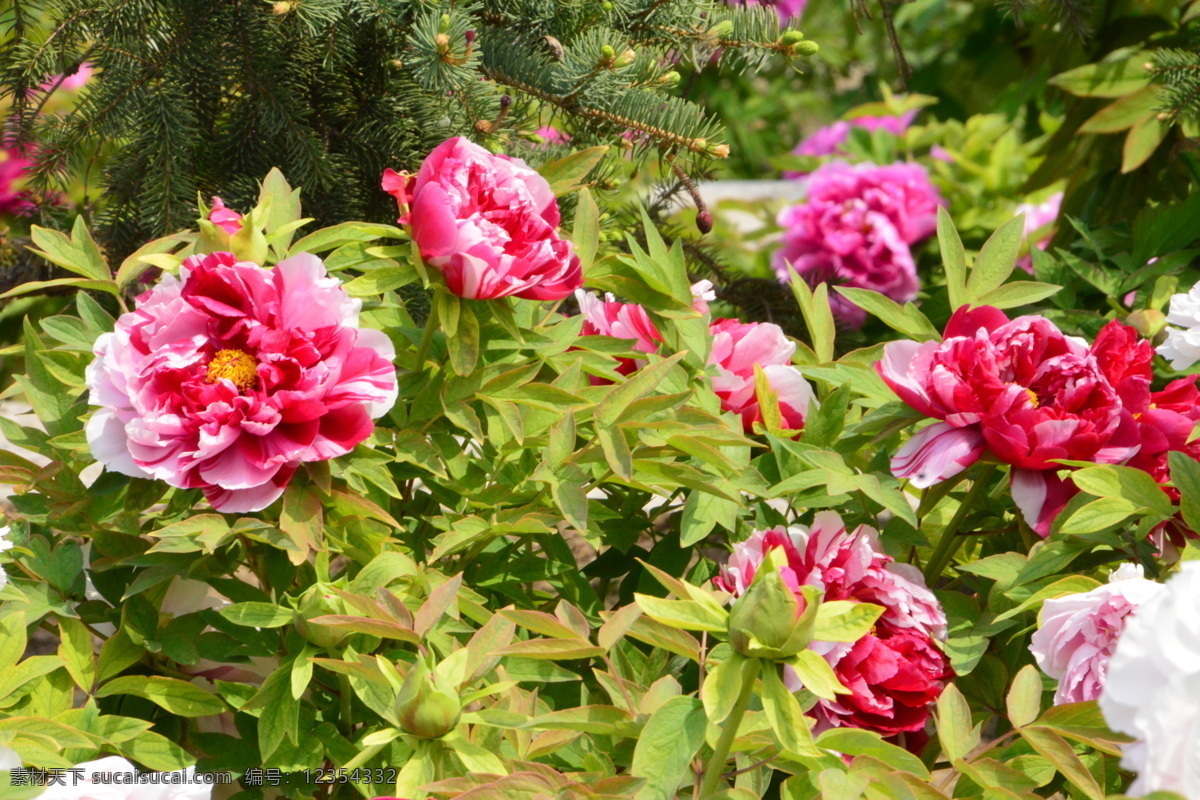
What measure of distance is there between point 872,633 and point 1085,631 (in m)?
0.12

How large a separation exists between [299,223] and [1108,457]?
495 millimetres

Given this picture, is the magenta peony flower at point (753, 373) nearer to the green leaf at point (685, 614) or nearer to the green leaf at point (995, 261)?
the green leaf at point (995, 261)

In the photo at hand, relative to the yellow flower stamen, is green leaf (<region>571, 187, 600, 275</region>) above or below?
above

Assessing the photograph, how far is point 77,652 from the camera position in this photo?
24.9 inches

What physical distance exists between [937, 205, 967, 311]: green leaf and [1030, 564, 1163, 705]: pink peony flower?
0.72 ft

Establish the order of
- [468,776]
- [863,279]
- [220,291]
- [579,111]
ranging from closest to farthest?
[468,776] < [220,291] < [579,111] < [863,279]

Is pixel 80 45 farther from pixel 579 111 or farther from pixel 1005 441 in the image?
pixel 1005 441

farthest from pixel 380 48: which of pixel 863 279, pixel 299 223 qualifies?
pixel 863 279

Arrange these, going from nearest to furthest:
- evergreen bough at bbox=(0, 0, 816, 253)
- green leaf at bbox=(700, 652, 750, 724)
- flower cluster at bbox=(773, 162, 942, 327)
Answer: green leaf at bbox=(700, 652, 750, 724)
evergreen bough at bbox=(0, 0, 816, 253)
flower cluster at bbox=(773, 162, 942, 327)

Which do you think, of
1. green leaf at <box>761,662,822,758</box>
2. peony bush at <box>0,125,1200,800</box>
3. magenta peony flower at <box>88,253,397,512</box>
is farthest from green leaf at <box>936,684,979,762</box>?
magenta peony flower at <box>88,253,397,512</box>

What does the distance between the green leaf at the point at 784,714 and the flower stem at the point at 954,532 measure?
0.26 meters

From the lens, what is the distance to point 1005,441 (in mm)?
626

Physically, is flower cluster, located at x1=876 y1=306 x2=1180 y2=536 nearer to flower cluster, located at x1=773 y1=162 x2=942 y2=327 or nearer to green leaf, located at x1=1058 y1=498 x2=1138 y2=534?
green leaf, located at x1=1058 y1=498 x2=1138 y2=534

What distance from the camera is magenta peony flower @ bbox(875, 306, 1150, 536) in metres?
0.63
